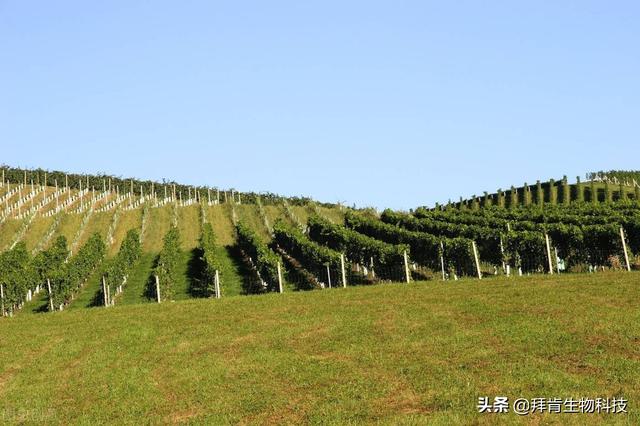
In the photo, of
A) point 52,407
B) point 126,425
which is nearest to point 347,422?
point 126,425

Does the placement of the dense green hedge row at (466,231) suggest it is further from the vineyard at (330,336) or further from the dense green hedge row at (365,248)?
the dense green hedge row at (365,248)

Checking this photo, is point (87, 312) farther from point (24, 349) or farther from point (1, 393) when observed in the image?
point (1, 393)

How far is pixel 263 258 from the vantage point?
2491 inches

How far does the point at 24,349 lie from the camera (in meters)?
30.9

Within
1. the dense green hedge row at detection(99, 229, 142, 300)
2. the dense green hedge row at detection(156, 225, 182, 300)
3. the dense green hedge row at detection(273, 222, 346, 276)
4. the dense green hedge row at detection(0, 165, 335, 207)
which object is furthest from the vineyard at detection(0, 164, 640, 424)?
the dense green hedge row at detection(0, 165, 335, 207)

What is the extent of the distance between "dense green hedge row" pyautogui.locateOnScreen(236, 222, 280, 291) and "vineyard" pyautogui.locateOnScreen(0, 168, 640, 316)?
16 centimetres

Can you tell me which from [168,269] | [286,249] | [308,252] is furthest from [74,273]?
[286,249]

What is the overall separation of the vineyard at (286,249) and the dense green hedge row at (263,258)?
0.52 feet

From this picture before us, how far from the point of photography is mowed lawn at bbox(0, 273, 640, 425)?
20.2m

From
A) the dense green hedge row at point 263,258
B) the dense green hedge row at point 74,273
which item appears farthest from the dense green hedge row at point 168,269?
the dense green hedge row at point 263,258

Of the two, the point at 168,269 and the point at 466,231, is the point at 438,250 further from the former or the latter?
the point at 168,269

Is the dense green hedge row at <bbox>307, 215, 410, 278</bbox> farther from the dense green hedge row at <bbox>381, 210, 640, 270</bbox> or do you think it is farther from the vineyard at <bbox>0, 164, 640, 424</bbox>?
the dense green hedge row at <bbox>381, 210, 640, 270</bbox>

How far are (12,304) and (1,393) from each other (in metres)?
32.5

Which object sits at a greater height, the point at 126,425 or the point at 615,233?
the point at 615,233
